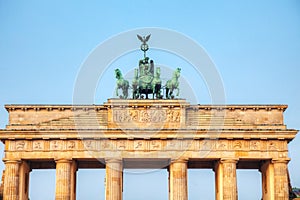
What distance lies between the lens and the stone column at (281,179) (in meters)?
60.2

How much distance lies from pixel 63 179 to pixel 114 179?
12.8 ft

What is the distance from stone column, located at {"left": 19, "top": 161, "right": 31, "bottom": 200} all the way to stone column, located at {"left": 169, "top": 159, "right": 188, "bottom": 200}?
37.5 ft

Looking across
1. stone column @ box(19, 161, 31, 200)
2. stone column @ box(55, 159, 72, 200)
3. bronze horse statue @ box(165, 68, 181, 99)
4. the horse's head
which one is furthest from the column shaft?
bronze horse statue @ box(165, 68, 181, 99)

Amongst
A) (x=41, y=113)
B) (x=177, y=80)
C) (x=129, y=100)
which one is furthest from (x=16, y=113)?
(x=177, y=80)

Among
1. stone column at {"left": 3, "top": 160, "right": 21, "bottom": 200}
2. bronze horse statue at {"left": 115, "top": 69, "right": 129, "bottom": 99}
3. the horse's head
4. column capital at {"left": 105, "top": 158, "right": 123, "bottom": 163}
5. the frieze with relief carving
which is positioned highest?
the horse's head

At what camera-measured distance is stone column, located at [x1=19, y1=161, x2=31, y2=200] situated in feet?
200

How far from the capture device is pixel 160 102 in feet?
201

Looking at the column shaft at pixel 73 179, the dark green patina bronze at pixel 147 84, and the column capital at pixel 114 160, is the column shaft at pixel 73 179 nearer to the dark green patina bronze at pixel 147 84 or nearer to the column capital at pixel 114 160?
the column capital at pixel 114 160

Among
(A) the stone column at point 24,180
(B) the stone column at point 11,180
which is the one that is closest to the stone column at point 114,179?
(A) the stone column at point 24,180

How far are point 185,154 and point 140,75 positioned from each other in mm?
7319

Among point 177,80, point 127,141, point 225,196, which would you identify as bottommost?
point 225,196

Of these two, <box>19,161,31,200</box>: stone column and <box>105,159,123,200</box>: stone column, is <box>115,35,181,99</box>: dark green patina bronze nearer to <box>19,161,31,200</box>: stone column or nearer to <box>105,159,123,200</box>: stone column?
<box>105,159,123,200</box>: stone column

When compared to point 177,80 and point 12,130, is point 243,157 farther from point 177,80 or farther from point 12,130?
point 12,130

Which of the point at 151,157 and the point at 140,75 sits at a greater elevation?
the point at 140,75
